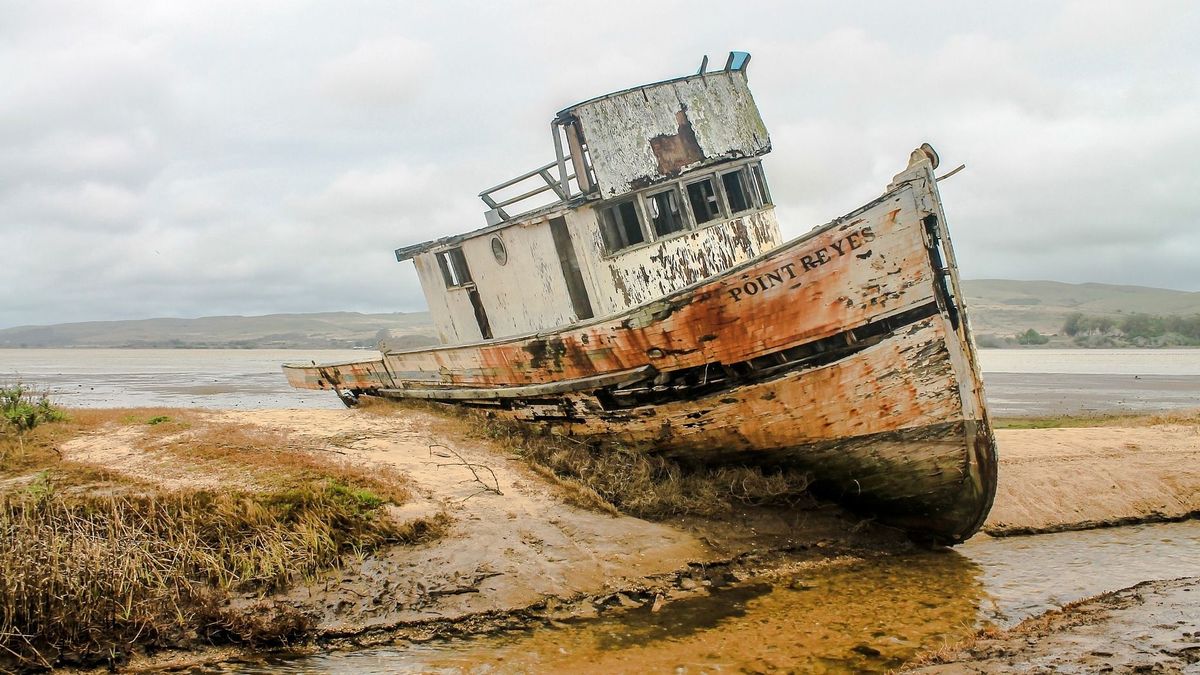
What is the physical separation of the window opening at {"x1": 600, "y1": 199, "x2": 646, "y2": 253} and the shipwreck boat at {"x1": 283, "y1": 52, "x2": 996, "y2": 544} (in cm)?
2

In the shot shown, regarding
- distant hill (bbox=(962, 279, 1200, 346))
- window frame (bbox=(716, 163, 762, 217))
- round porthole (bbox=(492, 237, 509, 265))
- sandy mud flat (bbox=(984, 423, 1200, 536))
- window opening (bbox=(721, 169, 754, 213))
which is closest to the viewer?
sandy mud flat (bbox=(984, 423, 1200, 536))

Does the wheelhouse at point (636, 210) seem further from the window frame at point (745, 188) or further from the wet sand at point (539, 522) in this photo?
the wet sand at point (539, 522)

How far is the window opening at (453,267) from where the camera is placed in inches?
411

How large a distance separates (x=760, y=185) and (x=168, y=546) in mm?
7376

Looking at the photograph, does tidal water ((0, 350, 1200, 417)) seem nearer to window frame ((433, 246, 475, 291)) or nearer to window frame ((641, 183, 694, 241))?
window frame ((433, 246, 475, 291))

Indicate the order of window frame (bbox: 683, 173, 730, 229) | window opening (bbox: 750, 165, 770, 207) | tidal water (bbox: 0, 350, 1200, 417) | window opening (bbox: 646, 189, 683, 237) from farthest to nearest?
tidal water (bbox: 0, 350, 1200, 417) < window opening (bbox: 750, 165, 770, 207) < window frame (bbox: 683, 173, 730, 229) < window opening (bbox: 646, 189, 683, 237)

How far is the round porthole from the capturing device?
31.7 ft

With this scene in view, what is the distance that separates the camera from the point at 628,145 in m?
8.59

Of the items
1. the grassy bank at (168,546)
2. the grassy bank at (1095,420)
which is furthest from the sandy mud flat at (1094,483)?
the grassy bank at (168,546)

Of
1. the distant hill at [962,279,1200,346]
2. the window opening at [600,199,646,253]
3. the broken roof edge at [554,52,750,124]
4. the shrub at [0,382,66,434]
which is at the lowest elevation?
the distant hill at [962,279,1200,346]

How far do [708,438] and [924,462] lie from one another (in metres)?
1.88

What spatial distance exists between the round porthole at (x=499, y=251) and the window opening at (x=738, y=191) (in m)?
2.80

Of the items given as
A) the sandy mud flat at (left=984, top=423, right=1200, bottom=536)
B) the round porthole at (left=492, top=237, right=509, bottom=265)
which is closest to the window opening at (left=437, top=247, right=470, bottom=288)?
the round porthole at (left=492, top=237, right=509, bottom=265)

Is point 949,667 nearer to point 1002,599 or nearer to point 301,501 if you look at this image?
point 1002,599
